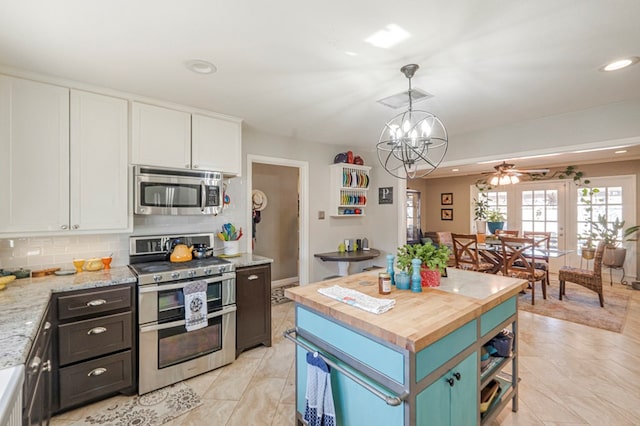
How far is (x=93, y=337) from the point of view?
2141mm

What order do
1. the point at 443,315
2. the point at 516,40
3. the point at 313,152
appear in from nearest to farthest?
the point at 443,315 < the point at 516,40 < the point at 313,152

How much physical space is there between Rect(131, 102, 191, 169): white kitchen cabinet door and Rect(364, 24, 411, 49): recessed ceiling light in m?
1.93

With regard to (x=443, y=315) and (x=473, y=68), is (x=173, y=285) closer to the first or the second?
(x=443, y=315)

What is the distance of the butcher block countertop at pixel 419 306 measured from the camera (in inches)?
51.4

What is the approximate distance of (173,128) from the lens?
282 cm

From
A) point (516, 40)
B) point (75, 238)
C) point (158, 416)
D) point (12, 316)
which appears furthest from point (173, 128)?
point (516, 40)

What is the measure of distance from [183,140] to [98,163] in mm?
713

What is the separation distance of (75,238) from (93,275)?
495 mm

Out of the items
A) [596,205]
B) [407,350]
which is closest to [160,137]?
[407,350]

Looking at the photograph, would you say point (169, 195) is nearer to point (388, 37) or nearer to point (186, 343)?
point (186, 343)

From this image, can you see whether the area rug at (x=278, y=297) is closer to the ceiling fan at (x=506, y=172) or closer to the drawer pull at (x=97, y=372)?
the drawer pull at (x=97, y=372)

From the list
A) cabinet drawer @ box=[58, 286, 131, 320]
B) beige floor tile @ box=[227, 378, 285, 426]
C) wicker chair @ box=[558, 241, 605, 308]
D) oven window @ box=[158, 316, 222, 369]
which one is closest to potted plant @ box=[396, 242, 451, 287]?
beige floor tile @ box=[227, 378, 285, 426]

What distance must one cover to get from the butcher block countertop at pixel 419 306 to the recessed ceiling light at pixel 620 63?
168 centimetres

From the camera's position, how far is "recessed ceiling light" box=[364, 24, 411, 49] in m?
1.73
